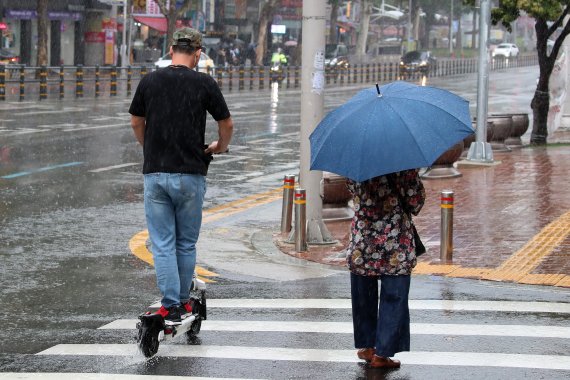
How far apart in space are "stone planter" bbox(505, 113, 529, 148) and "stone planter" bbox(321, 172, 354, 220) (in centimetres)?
1070

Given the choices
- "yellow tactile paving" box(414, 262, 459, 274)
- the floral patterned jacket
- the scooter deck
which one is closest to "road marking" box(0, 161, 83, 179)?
"yellow tactile paving" box(414, 262, 459, 274)

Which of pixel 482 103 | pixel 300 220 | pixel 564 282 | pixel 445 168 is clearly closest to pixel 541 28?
pixel 482 103

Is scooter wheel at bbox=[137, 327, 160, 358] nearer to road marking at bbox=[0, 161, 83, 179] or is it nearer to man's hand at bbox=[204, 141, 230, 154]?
man's hand at bbox=[204, 141, 230, 154]

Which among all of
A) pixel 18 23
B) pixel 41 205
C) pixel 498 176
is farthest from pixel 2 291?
pixel 18 23

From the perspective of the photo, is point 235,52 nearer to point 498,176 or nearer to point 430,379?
point 498,176

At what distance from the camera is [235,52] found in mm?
72000

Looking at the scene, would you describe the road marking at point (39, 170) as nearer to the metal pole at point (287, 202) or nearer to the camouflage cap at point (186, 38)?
the metal pole at point (287, 202)

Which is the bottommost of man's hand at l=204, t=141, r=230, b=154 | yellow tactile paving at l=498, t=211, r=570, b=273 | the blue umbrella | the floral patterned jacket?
yellow tactile paving at l=498, t=211, r=570, b=273

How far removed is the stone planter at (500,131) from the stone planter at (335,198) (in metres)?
9.34

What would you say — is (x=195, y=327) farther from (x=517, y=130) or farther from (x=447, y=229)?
(x=517, y=130)

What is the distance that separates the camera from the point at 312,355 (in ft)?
25.5

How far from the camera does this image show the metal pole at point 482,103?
2045 cm

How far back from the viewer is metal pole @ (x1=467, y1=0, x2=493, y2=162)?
20453mm

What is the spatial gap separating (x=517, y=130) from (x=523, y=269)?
13.9m
